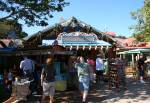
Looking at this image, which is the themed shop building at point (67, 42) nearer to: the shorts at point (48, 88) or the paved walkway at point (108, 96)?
the paved walkway at point (108, 96)

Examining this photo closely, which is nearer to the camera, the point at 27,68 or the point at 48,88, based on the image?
the point at 48,88

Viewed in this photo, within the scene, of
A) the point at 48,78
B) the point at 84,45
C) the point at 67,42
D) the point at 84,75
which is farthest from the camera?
the point at 67,42

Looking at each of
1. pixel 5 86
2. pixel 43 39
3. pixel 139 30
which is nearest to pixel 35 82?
pixel 5 86

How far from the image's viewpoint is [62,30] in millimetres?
23812

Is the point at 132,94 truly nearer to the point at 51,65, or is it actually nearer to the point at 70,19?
the point at 51,65

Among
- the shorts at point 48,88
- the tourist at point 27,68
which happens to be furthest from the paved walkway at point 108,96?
the shorts at point 48,88

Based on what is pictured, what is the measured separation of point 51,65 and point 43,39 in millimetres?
10195

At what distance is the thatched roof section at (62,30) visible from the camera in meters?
23.2

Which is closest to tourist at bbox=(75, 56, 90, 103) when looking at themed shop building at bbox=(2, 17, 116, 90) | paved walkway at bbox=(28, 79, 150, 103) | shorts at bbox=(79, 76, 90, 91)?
shorts at bbox=(79, 76, 90, 91)

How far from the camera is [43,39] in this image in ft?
77.0

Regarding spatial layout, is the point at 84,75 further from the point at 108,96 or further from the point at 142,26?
the point at 142,26

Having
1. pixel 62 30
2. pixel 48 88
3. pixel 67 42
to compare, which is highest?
pixel 62 30

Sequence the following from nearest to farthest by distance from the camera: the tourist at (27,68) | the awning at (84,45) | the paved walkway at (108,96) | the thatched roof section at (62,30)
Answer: the paved walkway at (108,96), the tourist at (27,68), the awning at (84,45), the thatched roof section at (62,30)

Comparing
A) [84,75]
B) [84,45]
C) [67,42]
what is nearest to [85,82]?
[84,75]
